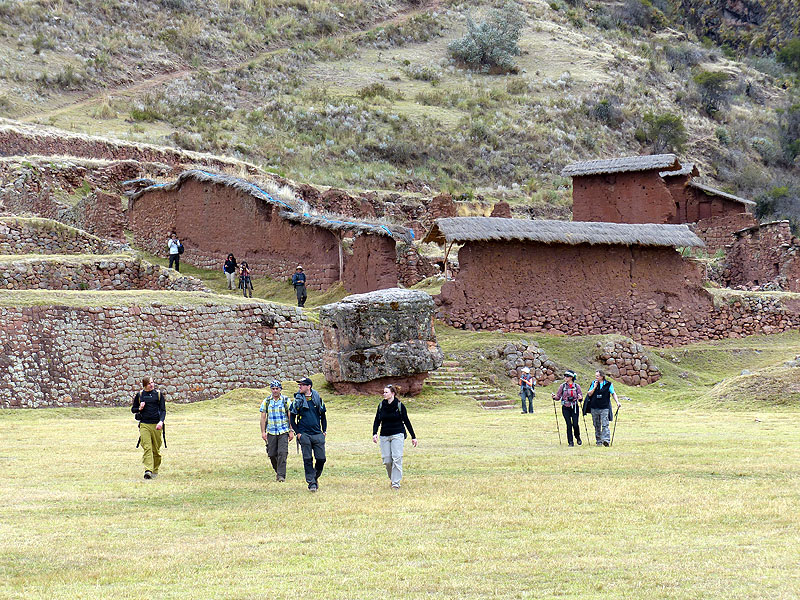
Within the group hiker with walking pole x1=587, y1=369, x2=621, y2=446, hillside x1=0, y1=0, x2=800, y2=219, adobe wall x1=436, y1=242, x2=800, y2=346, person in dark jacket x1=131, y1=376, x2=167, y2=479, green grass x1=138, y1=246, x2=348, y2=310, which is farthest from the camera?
hillside x1=0, y1=0, x2=800, y2=219

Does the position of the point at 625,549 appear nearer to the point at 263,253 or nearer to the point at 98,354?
the point at 98,354

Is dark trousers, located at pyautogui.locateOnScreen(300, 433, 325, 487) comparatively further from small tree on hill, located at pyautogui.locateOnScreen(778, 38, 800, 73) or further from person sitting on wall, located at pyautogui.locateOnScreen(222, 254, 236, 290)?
small tree on hill, located at pyautogui.locateOnScreen(778, 38, 800, 73)

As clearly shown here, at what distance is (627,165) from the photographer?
132 feet

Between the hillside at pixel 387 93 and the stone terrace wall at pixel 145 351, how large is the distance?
26.9m

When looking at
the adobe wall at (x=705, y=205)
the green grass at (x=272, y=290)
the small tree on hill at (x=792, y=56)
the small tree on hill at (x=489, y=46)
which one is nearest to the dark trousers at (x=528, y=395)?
the green grass at (x=272, y=290)

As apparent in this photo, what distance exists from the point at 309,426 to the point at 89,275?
1553 centimetres

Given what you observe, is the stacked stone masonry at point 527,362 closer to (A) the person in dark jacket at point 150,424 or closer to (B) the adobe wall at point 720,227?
(A) the person in dark jacket at point 150,424

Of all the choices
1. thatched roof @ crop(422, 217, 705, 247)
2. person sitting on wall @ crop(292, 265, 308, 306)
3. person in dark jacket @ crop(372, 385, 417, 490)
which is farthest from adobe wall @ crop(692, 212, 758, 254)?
person in dark jacket @ crop(372, 385, 417, 490)

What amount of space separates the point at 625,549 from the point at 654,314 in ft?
74.0

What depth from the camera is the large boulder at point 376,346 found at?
23.1 metres

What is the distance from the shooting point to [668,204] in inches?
1572

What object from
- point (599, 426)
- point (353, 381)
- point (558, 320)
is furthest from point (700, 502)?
point (558, 320)

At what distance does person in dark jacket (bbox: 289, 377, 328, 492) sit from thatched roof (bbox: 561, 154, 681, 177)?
94.7ft

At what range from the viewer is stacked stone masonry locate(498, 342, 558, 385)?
25734 millimetres
